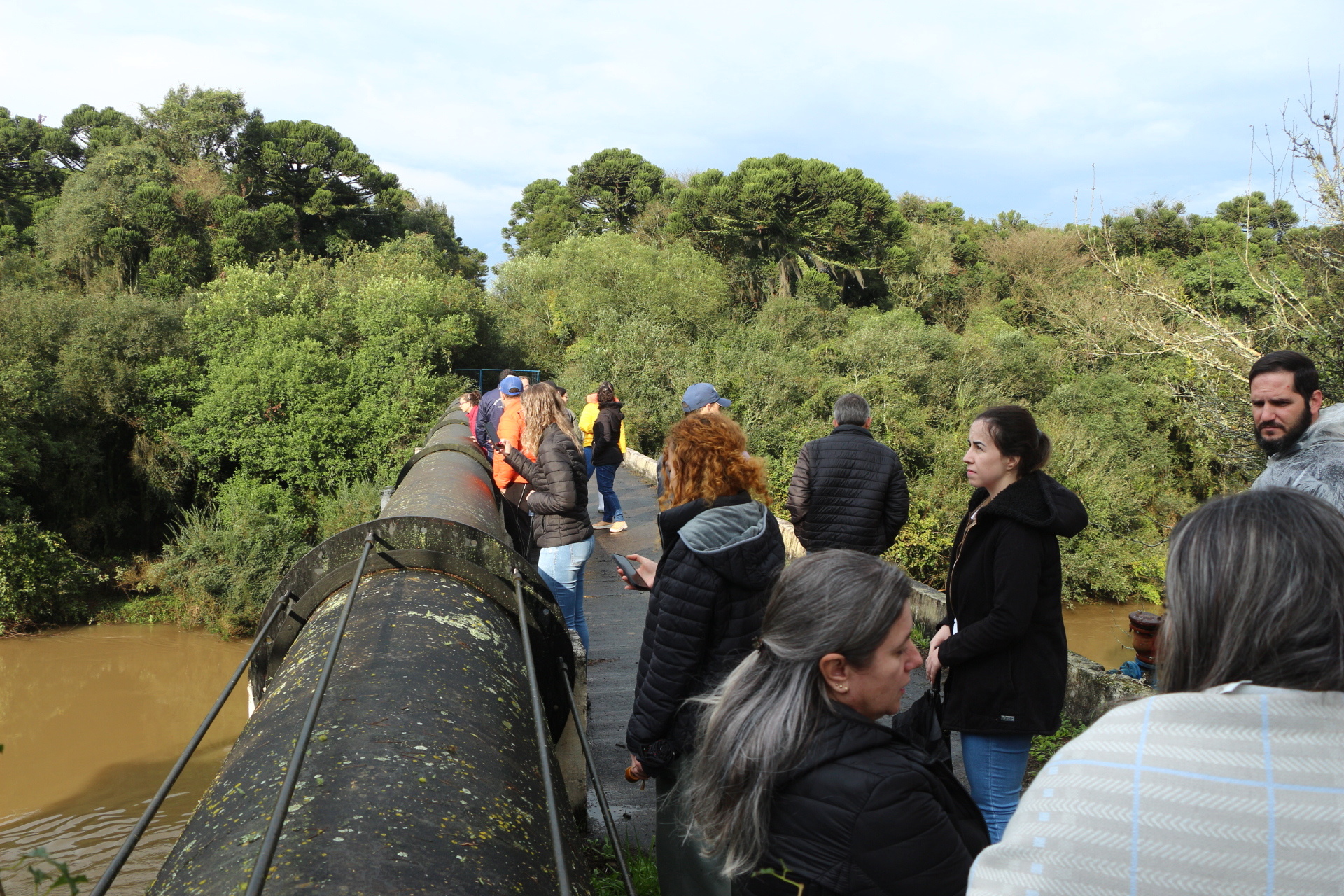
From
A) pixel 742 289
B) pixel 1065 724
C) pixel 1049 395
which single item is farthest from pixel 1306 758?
pixel 742 289

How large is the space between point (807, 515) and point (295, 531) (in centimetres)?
1775

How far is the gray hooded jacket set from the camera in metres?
2.71

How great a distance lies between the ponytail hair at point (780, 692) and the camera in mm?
1494

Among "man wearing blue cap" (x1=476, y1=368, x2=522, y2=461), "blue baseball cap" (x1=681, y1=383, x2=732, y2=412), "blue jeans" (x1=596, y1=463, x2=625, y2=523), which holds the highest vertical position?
"blue baseball cap" (x1=681, y1=383, x2=732, y2=412)

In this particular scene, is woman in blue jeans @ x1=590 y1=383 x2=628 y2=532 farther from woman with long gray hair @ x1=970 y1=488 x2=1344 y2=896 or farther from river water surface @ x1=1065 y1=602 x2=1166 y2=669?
river water surface @ x1=1065 y1=602 x2=1166 y2=669

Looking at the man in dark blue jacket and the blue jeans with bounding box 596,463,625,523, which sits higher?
the man in dark blue jacket

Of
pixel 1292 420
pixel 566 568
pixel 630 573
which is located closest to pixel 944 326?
pixel 566 568

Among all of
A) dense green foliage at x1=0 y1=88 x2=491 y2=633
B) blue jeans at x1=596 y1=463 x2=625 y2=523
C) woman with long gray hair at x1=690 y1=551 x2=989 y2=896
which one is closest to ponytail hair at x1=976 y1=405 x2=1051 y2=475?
woman with long gray hair at x1=690 y1=551 x2=989 y2=896

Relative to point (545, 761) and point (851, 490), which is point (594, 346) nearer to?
point (851, 490)

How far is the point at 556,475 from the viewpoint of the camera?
4.56 m

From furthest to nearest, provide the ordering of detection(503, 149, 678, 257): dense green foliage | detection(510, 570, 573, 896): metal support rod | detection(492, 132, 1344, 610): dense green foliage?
detection(503, 149, 678, 257): dense green foliage
detection(492, 132, 1344, 610): dense green foliage
detection(510, 570, 573, 896): metal support rod

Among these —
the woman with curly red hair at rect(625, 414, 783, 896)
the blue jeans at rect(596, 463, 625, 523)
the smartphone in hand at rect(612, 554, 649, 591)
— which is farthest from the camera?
the blue jeans at rect(596, 463, 625, 523)

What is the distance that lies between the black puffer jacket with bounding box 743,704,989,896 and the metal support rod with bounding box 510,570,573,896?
Answer: 34 centimetres

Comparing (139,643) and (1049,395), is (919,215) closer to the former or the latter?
(1049,395)
